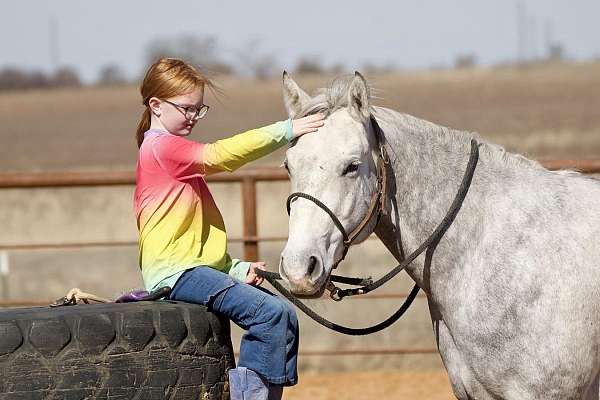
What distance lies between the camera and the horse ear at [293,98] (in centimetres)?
374

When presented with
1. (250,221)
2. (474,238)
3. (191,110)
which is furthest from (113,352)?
(250,221)

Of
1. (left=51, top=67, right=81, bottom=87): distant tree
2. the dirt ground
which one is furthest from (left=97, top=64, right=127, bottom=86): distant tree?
the dirt ground

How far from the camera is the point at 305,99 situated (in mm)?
3752

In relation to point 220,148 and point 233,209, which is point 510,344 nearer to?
point 220,148

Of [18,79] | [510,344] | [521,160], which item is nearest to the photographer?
[510,344]

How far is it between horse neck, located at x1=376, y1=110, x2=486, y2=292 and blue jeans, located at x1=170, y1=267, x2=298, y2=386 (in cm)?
49

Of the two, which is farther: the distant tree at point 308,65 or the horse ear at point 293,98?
the distant tree at point 308,65

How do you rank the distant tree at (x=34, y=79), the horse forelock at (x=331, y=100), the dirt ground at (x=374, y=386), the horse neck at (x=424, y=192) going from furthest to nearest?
the distant tree at (x=34, y=79) < the dirt ground at (x=374, y=386) < the horse neck at (x=424, y=192) < the horse forelock at (x=331, y=100)

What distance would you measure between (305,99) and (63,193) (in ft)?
44.4

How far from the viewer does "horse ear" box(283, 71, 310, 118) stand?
3.74 metres

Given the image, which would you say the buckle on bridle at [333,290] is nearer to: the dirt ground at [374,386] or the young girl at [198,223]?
the young girl at [198,223]

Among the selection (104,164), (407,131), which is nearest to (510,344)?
(407,131)

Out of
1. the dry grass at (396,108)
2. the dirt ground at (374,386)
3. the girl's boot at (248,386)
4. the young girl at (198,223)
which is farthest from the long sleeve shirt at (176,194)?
the dry grass at (396,108)

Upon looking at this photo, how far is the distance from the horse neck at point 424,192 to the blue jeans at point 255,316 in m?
0.49
